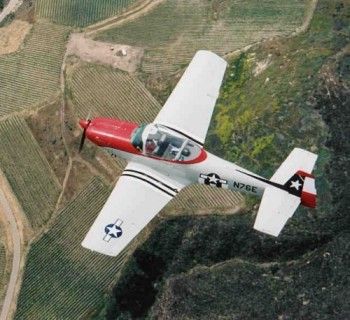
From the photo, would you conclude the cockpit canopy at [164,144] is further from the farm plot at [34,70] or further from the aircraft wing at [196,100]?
the farm plot at [34,70]

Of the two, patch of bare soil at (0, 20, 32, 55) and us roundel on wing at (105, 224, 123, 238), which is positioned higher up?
us roundel on wing at (105, 224, 123, 238)

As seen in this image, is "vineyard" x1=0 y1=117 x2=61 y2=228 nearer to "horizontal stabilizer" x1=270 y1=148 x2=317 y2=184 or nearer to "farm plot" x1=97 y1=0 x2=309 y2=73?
"farm plot" x1=97 y1=0 x2=309 y2=73

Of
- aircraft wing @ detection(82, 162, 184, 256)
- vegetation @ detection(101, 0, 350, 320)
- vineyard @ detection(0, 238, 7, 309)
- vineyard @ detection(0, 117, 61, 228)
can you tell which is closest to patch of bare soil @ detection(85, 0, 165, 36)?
vineyard @ detection(0, 117, 61, 228)

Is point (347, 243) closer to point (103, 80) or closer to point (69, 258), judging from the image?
point (69, 258)

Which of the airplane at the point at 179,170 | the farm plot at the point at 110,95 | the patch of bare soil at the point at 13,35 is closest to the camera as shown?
the airplane at the point at 179,170

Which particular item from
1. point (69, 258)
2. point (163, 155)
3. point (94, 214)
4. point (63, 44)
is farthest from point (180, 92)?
point (63, 44)

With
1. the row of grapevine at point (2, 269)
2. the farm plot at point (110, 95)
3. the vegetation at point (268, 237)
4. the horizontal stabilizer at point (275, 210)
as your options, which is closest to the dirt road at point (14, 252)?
the row of grapevine at point (2, 269)
